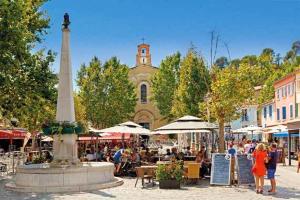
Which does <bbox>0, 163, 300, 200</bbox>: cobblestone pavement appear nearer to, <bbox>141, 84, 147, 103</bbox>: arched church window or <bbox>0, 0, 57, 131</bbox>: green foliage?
<bbox>0, 0, 57, 131</bbox>: green foliage

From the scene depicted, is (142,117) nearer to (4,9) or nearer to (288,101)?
(288,101)

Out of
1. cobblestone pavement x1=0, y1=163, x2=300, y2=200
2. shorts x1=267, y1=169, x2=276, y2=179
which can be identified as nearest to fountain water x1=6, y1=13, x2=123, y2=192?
cobblestone pavement x1=0, y1=163, x2=300, y2=200

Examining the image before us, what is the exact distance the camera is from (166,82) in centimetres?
6500

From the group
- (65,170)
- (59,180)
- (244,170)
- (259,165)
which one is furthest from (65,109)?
(259,165)

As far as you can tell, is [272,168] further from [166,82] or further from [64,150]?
[166,82]

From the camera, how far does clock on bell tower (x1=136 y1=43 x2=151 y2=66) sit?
7559 centimetres

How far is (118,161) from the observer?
21.4 metres

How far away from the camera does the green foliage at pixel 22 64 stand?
18641mm

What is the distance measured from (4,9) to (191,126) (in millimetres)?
9422

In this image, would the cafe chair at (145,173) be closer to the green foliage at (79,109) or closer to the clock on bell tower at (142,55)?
the green foliage at (79,109)

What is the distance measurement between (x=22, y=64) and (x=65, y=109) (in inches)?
196

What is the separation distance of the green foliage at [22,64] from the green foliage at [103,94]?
33.3m

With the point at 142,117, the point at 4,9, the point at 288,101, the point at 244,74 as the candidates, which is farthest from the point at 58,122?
the point at 142,117

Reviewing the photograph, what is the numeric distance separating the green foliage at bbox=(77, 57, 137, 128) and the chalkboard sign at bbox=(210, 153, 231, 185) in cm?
4216
